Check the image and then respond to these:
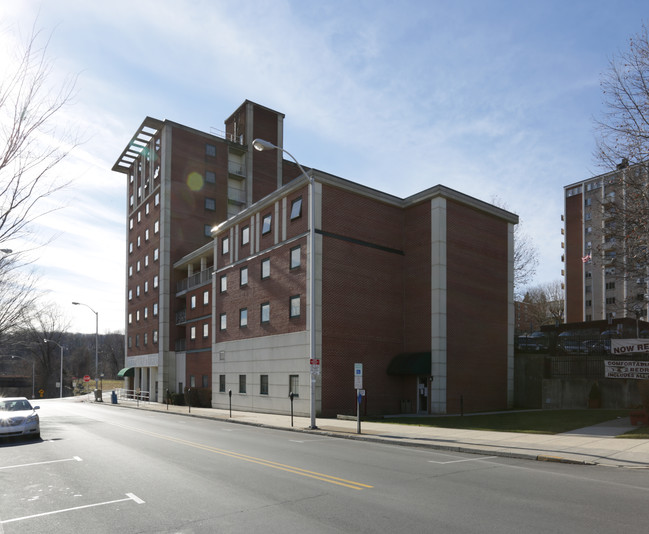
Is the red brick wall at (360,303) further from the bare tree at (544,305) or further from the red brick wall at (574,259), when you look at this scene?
the red brick wall at (574,259)

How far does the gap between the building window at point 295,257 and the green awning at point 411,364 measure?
8.05 metres

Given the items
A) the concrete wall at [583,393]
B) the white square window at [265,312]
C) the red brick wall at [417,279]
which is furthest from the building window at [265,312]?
the concrete wall at [583,393]

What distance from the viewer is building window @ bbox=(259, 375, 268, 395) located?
32344 millimetres

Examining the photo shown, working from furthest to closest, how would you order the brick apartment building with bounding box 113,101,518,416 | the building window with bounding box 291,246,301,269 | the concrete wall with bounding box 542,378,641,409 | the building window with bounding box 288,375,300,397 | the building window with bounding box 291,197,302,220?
the building window with bounding box 291,197,302,220 < the building window with bounding box 291,246,301,269 < the building window with bounding box 288,375,300,397 < the brick apartment building with bounding box 113,101,518,416 < the concrete wall with bounding box 542,378,641,409

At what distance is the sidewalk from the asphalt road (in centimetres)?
87

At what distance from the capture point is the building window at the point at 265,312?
108 feet

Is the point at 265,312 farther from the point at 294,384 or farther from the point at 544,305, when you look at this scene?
the point at 544,305

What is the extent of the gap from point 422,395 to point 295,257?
1086 cm

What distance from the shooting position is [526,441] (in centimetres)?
1591

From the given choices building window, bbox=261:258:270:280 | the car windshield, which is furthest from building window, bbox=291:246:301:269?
the car windshield

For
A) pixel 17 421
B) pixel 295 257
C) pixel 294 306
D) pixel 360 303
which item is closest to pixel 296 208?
pixel 295 257

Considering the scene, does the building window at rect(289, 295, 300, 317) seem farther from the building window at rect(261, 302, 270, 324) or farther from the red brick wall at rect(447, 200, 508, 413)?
the red brick wall at rect(447, 200, 508, 413)

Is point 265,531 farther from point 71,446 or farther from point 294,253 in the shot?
point 294,253

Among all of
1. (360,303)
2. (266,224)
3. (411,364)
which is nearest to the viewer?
(411,364)
